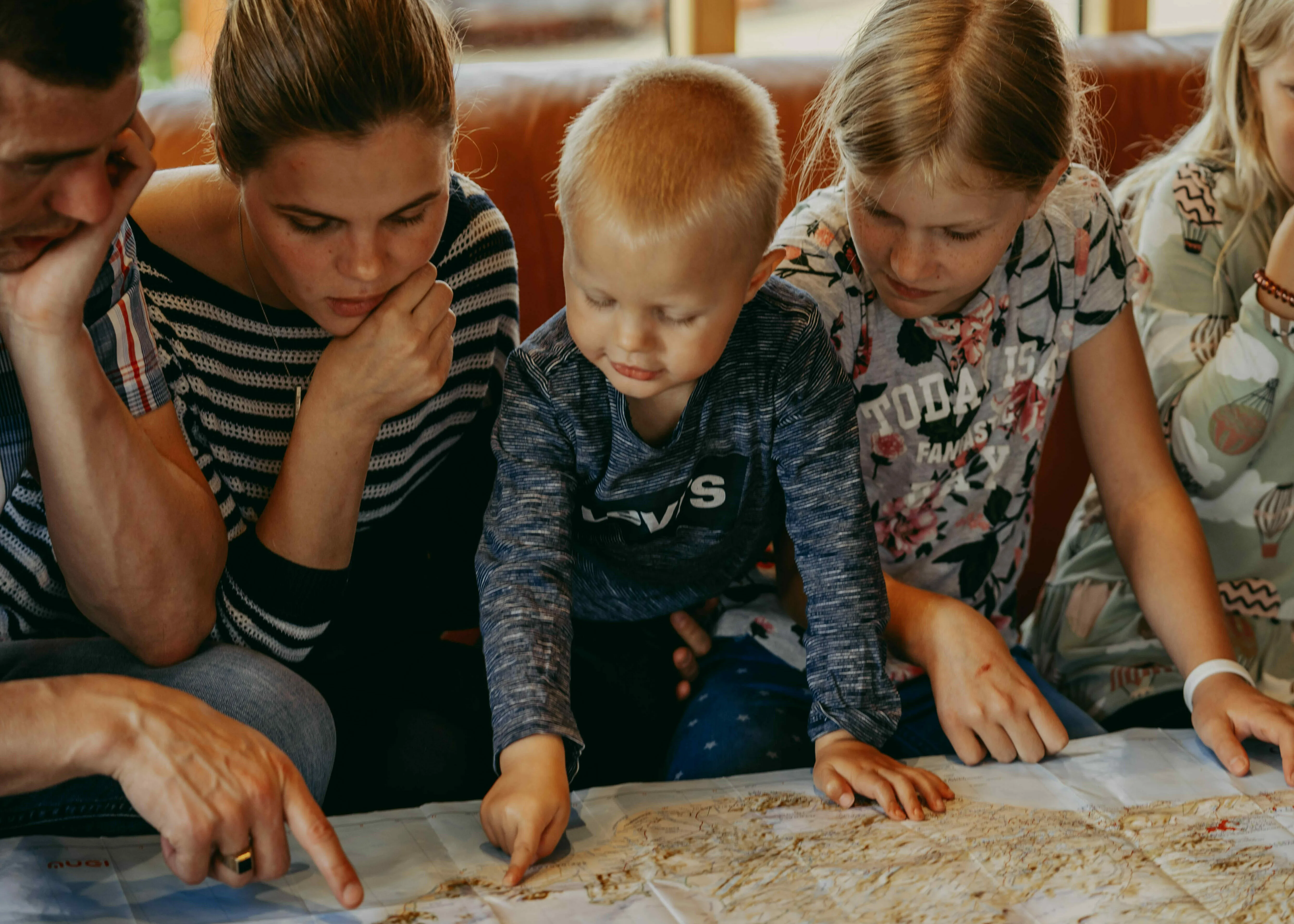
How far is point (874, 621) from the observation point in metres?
1.01

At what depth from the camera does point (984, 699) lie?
3.33 ft

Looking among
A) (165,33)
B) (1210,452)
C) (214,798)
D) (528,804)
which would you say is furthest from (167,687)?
(165,33)

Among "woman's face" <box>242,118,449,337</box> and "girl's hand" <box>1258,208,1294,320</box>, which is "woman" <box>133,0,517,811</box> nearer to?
"woman's face" <box>242,118,449,337</box>

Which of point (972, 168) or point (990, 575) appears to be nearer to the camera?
point (972, 168)

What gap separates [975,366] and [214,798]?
843 mm

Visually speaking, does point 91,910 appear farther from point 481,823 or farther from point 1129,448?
point 1129,448

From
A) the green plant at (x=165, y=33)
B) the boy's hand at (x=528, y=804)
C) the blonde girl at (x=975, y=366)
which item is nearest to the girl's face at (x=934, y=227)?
the blonde girl at (x=975, y=366)

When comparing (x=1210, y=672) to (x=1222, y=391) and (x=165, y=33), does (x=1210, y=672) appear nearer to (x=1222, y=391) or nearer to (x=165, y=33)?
(x=1222, y=391)

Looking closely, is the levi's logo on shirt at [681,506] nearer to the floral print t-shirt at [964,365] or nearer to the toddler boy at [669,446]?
the toddler boy at [669,446]

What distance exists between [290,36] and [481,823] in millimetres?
649

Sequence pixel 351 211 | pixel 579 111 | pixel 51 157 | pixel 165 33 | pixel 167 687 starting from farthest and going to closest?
pixel 165 33, pixel 579 111, pixel 351 211, pixel 167 687, pixel 51 157

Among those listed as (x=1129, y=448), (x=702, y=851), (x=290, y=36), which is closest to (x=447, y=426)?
(x=290, y=36)

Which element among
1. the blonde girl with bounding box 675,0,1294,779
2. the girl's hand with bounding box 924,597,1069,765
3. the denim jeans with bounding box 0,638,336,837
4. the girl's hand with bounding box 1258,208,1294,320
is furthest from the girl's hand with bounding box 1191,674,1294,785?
the denim jeans with bounding box 0,638,336,837

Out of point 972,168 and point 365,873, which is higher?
point 972,168
